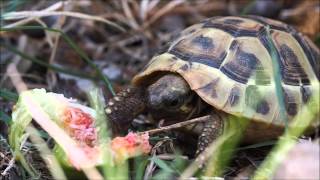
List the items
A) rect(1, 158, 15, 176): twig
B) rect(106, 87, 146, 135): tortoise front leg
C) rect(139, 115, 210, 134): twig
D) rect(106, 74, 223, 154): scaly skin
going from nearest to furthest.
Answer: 1. rect(1, 158, 15, 176): twig
2. rect(139, 115, 210, 134): twig
3. rect(106, 74, 223, 154): scaly skin
4. rect(106, 87, 146, 135): tortoise front leg

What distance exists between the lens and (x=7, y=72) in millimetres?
2822

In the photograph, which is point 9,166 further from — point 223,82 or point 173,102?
point 223,82

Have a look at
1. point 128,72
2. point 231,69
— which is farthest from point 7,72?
point 231,69

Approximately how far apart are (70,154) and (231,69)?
824mm

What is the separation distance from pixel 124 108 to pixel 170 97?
227 millimetres

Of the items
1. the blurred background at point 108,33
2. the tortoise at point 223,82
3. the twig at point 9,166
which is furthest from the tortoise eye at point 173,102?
the blurred background at point 108,33

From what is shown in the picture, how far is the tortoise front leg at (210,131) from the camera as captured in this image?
2045 millimetres

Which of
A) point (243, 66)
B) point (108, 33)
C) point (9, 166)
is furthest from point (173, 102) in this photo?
point (108, 33)

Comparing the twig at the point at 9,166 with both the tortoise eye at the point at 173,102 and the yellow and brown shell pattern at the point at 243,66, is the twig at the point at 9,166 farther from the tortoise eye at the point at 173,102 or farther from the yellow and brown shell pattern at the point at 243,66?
the yellow and brown shell pattern at the point at 243,66

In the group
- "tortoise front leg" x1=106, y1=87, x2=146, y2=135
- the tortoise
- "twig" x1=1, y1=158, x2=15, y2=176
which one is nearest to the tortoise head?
the tortoise

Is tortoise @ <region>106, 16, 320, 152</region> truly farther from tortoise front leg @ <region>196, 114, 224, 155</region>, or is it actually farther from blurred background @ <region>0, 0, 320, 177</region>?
blurred background @ <region>0, 0, 320, 177</region>

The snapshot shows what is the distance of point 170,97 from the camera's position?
2.13m

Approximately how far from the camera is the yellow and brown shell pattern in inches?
84.2

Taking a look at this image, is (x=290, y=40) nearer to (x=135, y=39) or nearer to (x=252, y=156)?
(x=252, y=156)
